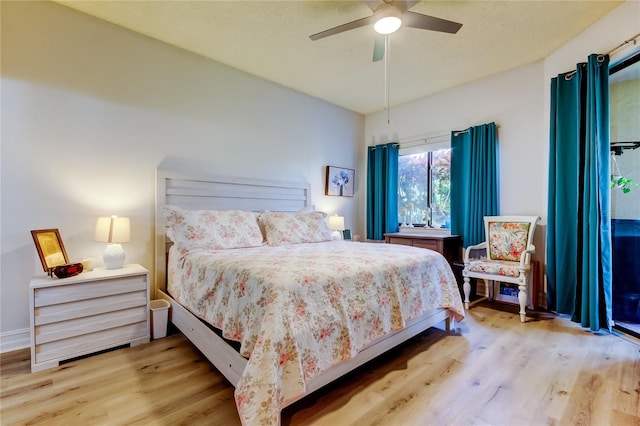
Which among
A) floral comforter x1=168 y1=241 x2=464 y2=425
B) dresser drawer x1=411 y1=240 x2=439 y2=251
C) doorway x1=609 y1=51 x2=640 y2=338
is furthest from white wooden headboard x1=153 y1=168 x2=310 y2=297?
doorway x1=609 y1=51 x2=640 y2=338

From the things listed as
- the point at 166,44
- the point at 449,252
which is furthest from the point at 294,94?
the point at 449,252

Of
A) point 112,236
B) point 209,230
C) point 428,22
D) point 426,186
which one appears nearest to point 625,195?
point 426,186

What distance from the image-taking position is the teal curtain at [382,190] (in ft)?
15.0

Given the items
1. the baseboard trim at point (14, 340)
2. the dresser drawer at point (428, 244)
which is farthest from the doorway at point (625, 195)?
the baseboard trim at point (14, 340)

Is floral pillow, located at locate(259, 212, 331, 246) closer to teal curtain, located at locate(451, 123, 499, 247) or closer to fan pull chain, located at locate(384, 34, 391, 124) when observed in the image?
fan pull chain, located at locate(384, 34, 391, 124)

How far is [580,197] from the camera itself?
2701mm

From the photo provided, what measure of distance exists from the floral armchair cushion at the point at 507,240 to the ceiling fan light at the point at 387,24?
2416 millimetres

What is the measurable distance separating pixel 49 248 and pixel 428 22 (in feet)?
10.7

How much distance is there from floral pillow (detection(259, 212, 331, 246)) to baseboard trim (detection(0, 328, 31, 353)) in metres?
2.03

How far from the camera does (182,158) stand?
309cm

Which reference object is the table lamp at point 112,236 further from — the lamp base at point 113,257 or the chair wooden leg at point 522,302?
the chair wooden leg at point 522,302

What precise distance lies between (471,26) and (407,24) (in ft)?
2.83

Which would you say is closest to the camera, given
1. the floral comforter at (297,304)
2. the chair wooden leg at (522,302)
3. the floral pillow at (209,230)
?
the floral comforter at (297,304)

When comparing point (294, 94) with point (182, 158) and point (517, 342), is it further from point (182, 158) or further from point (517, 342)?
point (517, 342)
